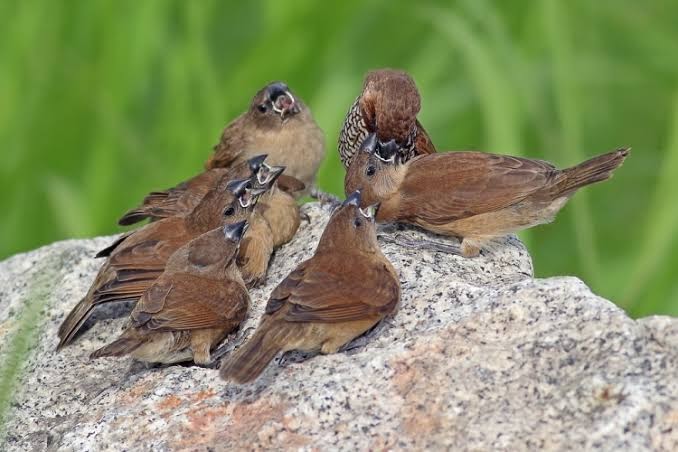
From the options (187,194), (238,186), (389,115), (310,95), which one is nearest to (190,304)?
(238,186)

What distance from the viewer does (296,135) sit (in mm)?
7629

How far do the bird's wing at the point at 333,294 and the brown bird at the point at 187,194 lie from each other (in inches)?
51.4

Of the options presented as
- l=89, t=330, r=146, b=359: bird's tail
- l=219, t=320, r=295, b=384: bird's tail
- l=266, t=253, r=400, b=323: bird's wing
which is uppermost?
l=266, t=253, r=400, b=323: bird's wing

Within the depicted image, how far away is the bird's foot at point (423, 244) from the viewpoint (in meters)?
5.99

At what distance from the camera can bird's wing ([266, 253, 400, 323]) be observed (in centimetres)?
493

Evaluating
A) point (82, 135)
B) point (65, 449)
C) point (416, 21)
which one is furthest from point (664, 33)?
point (65, 449)

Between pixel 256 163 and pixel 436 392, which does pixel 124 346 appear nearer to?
pixel 436 392

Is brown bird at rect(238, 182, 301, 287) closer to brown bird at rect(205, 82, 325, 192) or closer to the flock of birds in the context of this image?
the flock of birds

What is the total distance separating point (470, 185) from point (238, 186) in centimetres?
104

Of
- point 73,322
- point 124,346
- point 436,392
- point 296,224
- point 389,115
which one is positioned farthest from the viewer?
point 389,115

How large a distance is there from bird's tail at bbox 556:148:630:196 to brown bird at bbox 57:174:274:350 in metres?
1.39

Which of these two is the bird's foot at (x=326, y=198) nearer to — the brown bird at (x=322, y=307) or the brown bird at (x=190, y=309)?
the brown bird at (x=190, y=309)

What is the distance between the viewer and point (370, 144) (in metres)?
6.48

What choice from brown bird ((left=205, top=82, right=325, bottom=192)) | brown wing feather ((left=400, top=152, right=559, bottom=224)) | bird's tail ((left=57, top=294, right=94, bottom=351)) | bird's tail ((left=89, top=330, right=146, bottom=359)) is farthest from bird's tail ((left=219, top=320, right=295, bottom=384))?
brown bird ((left=205, top=82, right=325, bottom=192))
